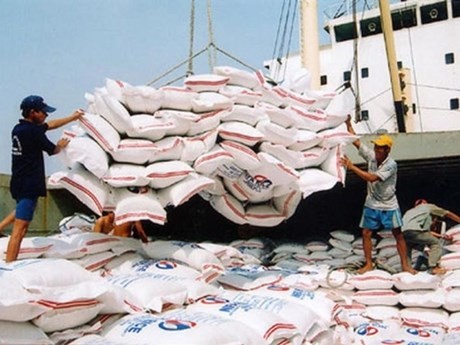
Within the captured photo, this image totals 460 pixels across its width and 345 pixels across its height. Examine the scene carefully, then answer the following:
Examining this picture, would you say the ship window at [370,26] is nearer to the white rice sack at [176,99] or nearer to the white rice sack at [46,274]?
the white rice sack at [176,99]

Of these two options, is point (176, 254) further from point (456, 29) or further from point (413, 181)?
point (456, 29)

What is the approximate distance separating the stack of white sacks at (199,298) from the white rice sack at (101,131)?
2.04ft

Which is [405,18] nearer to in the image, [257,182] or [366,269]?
[366,269]

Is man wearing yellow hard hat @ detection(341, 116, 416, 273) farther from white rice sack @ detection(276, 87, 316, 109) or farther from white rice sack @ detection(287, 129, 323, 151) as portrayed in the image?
white rice sack @ detection(287, 129, 323, 151)

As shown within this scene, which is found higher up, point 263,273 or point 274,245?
point 263,273

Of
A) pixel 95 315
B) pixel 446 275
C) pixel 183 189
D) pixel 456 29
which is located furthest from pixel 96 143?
→ pixel 456 29

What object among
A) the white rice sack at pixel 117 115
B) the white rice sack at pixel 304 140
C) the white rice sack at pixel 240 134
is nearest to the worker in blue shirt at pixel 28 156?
the white rice sack at pixel 117 115

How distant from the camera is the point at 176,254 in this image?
3.88m

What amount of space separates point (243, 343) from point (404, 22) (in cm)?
1738

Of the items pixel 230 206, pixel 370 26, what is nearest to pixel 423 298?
pixel 230 206

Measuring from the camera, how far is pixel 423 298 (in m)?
4.18

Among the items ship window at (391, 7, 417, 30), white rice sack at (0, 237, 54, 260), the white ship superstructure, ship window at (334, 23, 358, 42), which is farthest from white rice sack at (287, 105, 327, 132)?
ship window at (334, 23, 358, 42)

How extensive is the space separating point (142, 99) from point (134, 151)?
346 millimetres

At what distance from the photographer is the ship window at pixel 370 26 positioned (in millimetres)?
18594
